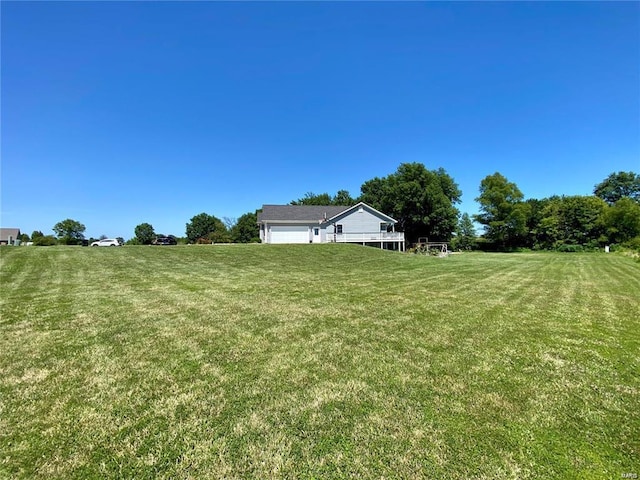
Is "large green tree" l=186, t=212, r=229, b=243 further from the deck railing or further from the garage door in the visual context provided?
the deck railing

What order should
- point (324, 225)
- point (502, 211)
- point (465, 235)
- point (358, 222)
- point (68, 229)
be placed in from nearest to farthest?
point (324, 225), point (358, 222), point (502, 211), point (465, 235), point (68, 229)

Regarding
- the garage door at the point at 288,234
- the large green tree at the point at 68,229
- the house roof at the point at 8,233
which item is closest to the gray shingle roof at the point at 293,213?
the garage door at the point at 288,234

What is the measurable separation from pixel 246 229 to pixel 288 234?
3303 centimetres

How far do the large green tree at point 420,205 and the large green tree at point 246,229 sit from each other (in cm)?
2894

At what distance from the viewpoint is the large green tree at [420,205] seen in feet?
123

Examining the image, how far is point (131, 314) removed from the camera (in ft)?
18.5

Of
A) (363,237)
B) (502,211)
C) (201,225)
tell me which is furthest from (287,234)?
(201,225)

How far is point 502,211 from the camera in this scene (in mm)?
43375

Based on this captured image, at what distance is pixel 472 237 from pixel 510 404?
160 ft

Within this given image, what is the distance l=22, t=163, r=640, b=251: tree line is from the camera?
124 ft

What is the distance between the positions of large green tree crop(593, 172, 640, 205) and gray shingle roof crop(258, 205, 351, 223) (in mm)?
56852

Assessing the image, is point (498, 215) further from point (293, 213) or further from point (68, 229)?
point (68, 229)

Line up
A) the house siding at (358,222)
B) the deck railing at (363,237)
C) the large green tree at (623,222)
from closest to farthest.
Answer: the deck railing at (363,237)
the house siding at (358,222)
the large green tree at (623,222)

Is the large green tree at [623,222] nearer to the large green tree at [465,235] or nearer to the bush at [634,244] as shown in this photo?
the bush at [634,244]
